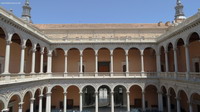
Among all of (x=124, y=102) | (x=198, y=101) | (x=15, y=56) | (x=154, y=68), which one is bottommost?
(x=124, y=102)

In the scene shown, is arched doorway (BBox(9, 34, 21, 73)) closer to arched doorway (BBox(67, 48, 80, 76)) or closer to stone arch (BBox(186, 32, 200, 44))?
arched doorway (BBox(67, 48, 80, 76))

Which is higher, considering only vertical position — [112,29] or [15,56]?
[112,29]

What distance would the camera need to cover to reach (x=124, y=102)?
25250 mm

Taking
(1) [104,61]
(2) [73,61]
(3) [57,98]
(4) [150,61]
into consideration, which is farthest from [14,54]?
(4) [150,61]

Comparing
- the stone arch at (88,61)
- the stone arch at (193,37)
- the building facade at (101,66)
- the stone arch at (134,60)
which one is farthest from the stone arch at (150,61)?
the stone arch at (88,61)

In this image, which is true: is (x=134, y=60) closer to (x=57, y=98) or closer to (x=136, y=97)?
(x=136, y=97)

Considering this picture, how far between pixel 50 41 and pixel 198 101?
63.3ft

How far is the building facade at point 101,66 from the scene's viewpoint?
15.0 meters

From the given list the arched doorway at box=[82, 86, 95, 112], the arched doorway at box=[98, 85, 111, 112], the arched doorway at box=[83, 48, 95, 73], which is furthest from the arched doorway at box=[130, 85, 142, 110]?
the arched doorway at box=[83, 48, 95, 73]

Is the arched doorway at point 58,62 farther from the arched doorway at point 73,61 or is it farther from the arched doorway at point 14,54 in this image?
the arched doorway at point 14,54

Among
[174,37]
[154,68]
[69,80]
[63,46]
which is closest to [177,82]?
[174,37]

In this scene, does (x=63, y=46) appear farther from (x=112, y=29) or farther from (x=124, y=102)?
(x=124, y=102)

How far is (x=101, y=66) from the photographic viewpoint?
2534cm

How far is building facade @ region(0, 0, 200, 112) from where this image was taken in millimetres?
14977
